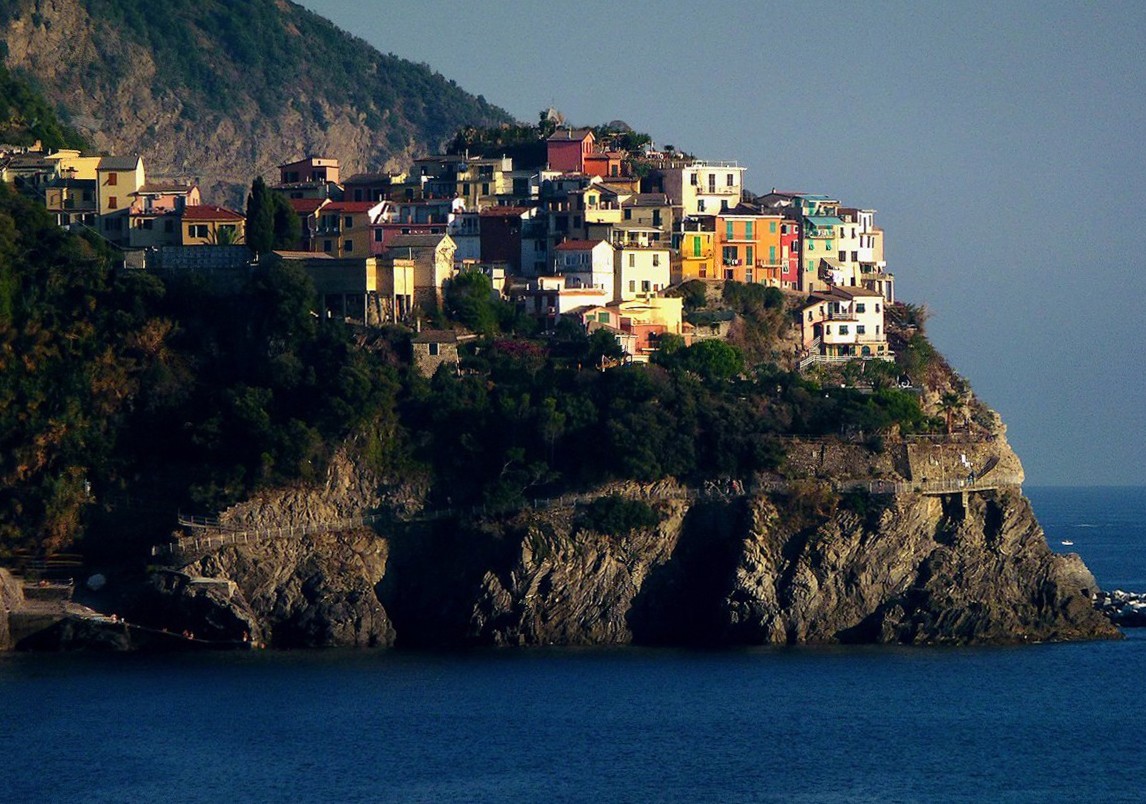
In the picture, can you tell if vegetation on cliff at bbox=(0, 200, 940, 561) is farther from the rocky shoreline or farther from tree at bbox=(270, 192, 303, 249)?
the rocky shoreline

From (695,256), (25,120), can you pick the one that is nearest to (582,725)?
(695,256)

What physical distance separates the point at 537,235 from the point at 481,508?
1750 centimetres

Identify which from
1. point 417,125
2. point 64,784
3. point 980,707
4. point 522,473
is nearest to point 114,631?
point 522,473

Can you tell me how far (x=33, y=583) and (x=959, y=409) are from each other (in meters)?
32.4

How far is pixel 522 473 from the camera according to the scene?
8856cm

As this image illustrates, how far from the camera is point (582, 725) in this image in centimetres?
7450

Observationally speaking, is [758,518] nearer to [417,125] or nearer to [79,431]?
[79,431]

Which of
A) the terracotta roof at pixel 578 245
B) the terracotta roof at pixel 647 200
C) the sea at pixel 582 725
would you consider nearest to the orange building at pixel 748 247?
the terracotta roof at pixel 647 200

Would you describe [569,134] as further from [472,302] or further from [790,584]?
[790,584]

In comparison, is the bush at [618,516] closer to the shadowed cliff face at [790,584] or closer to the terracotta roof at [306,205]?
the shadowed cliff face at [790,584]

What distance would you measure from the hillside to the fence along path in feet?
238

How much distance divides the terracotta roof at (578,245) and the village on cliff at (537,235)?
72 mm

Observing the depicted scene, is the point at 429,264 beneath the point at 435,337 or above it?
above

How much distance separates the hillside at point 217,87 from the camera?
163 m
